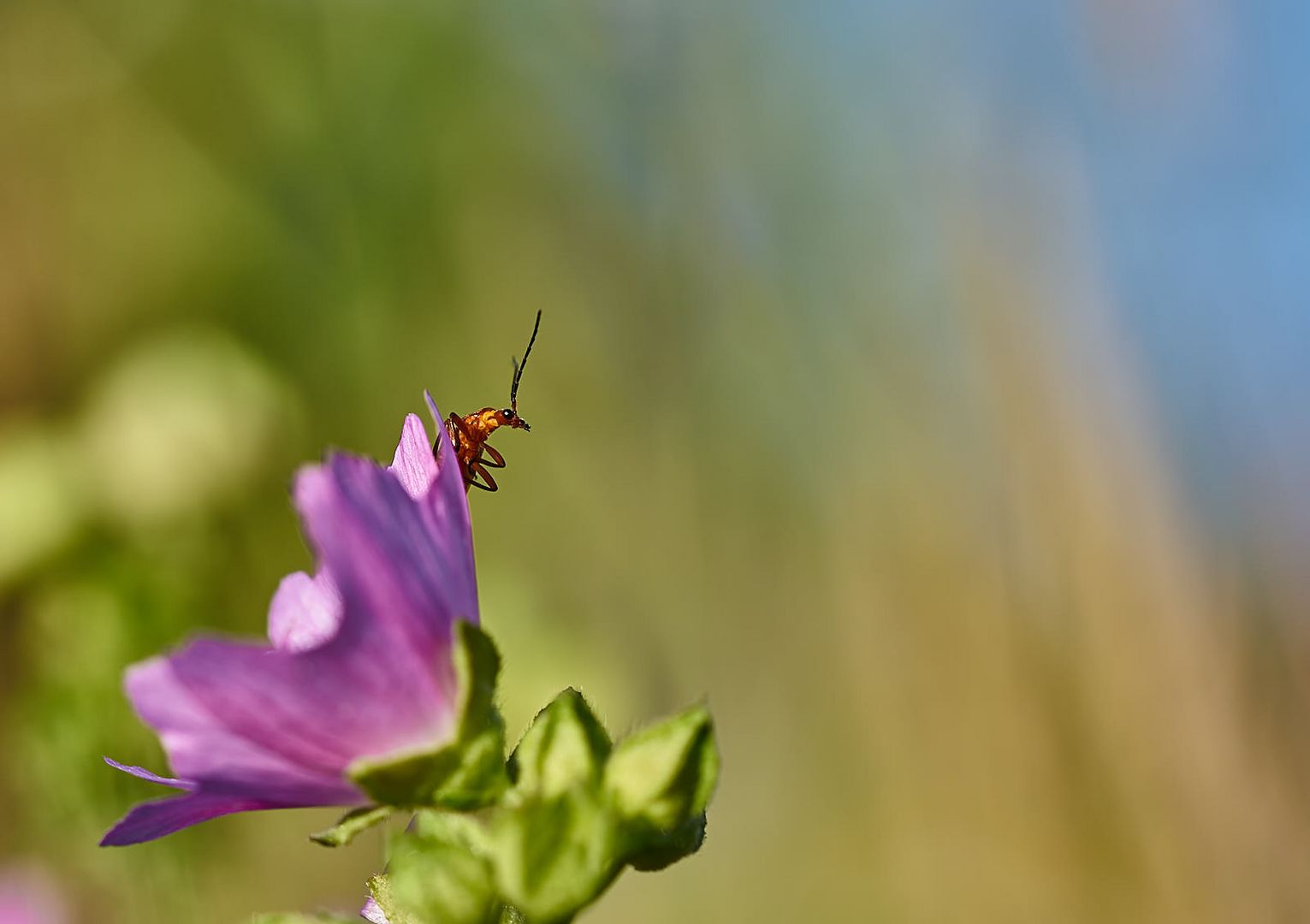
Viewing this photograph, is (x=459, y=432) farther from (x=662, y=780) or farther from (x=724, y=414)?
(x=724, y=414)

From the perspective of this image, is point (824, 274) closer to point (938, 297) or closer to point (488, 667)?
point (938, 297)

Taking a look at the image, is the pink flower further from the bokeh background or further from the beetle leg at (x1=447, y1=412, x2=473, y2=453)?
the bokeh background

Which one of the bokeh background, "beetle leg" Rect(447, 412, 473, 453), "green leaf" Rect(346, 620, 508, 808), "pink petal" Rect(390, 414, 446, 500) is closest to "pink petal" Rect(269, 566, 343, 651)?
"pink petal" Rect(390, 414, 446, 500)

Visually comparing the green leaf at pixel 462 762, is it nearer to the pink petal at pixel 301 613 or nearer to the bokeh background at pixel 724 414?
the pink petal at pixel 301 613

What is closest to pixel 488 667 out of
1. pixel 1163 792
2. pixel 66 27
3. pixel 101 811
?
pixel 101 811

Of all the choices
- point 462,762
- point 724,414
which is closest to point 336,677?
point 462,762

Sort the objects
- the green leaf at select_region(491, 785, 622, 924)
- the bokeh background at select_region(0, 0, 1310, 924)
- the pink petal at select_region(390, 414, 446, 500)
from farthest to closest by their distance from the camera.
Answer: the bokeh background at select_region(0, 0, 1310, 924) → the pink petal at select_region(390, 414, 446, 500) → the green leaf at select_region(491, 785, 622, 924)

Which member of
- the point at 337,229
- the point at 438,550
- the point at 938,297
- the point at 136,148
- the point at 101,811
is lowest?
the point at 438,550
